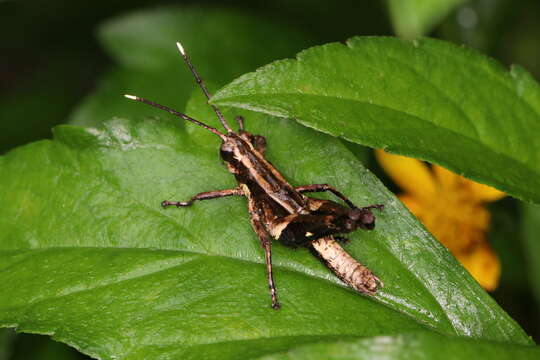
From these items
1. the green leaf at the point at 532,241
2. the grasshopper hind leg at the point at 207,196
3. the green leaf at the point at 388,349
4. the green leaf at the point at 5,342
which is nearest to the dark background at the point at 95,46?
the green leaf at the point at 5,342

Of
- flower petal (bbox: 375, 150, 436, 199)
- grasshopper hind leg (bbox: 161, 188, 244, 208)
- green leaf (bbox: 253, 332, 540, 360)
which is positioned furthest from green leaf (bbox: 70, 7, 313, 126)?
green leaf (bbox: 253, 332, 540, 360)

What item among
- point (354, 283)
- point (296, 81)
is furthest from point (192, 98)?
point (354, 283)

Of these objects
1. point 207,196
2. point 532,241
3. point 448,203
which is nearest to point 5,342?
point 207,196

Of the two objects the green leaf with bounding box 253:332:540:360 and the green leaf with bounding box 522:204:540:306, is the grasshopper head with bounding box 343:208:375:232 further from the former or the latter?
the green leaf with bounding box 522:204:540:306

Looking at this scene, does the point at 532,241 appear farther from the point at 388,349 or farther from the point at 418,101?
the point at 388,349

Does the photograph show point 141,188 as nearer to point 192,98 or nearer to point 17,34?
point 192,98

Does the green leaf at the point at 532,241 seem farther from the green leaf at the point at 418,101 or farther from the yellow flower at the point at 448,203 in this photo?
the green leaf at the point at 418,101
